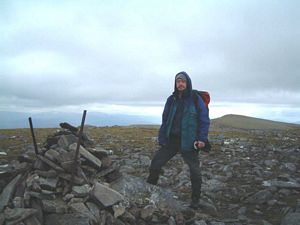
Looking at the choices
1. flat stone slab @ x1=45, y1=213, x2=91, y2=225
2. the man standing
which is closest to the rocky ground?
flat stone slab @ x1=45, y1=213, x2=91, y2=225

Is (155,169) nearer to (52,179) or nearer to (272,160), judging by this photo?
(52,179)

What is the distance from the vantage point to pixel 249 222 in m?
8.76

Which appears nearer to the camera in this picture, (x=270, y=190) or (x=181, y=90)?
(x=181, y=90)

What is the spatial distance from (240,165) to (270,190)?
419cm

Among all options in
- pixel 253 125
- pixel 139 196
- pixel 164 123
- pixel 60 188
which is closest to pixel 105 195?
pixel 60 188

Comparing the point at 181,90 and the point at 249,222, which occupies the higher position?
the point at 181,90

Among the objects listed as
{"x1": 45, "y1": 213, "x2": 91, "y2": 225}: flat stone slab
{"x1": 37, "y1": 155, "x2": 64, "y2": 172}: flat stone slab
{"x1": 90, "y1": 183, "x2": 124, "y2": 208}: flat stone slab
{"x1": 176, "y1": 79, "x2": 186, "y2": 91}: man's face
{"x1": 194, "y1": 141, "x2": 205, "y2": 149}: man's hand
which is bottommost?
{"x1": 45, "y1": 213, "x2": 91, "y2": 225}: flat stone slab

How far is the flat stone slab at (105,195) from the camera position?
788 cm

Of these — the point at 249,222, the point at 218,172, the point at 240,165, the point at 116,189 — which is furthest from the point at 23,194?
the point at 240,165

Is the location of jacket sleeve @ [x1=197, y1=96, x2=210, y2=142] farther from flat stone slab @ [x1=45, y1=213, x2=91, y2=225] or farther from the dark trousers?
flat stone slab @ [x1=45, y1=213, x2=91, y2=225]

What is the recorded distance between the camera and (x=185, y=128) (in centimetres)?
898

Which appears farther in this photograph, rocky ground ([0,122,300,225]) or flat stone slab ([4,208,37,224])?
rocky ground ([0,122,300,225])

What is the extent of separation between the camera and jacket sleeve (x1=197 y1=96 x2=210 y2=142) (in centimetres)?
877

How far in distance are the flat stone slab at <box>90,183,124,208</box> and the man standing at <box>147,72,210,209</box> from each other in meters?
1.82
